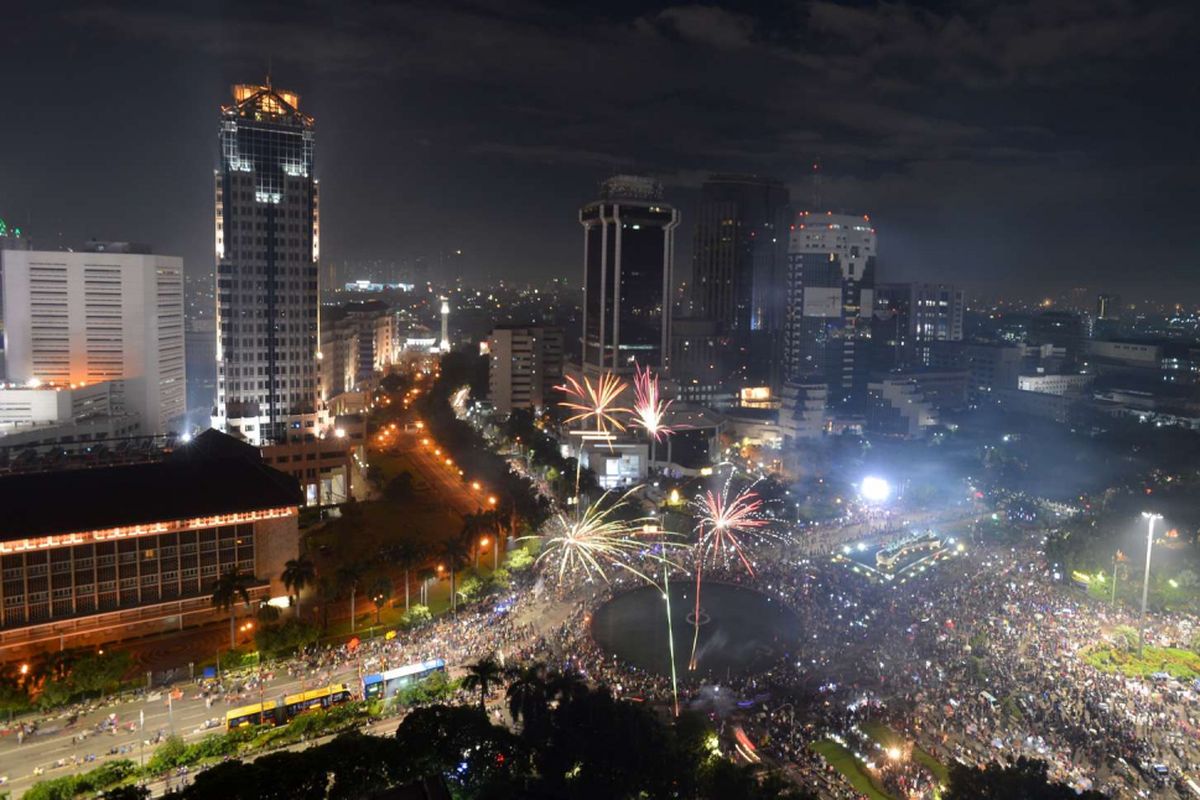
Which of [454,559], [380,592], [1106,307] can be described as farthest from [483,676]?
[1106,307]

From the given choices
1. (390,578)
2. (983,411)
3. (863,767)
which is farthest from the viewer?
(983,411)

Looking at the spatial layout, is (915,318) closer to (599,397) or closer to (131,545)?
(599,397)

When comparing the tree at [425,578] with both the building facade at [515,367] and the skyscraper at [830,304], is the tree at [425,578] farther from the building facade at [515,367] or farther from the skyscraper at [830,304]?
the skyscraper at [830,304]

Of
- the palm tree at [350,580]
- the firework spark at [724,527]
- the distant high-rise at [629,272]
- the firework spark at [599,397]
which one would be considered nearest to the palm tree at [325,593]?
the palm tree at [350,580]

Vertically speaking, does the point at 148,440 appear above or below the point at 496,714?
above

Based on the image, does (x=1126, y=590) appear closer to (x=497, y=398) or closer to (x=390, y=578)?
(x=390, y=578)

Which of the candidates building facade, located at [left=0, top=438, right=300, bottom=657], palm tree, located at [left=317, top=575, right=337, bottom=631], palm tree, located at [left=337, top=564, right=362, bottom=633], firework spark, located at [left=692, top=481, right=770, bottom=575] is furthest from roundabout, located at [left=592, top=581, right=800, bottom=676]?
building facade, located at [left=0, top=438, right=300, bottom=657]

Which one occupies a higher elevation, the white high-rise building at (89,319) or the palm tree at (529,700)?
the white high-rise building at (89,319)

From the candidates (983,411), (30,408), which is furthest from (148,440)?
(983,411)
